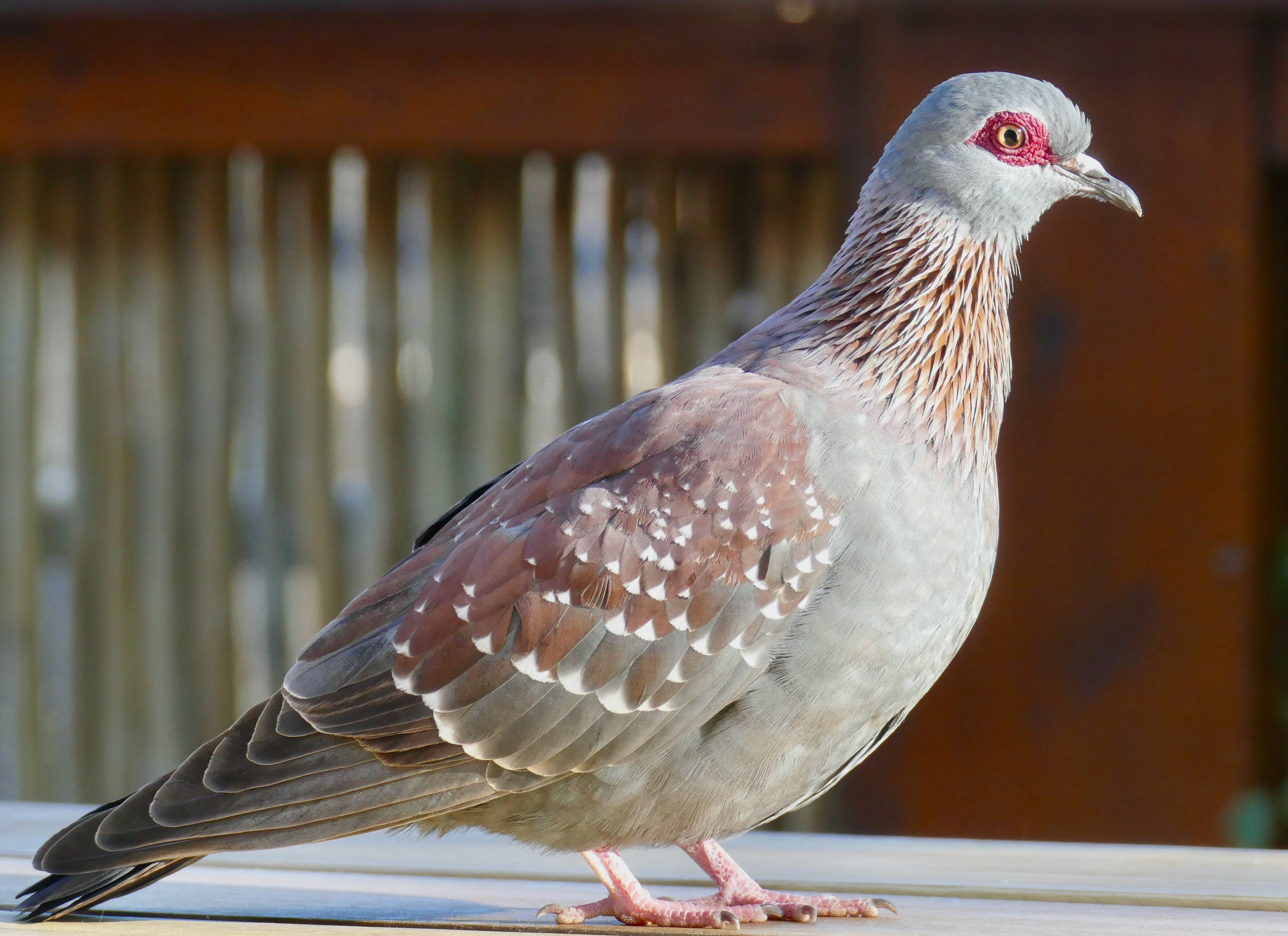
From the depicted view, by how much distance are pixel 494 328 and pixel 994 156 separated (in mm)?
2126

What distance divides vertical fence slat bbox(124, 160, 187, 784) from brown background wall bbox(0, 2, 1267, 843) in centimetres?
34

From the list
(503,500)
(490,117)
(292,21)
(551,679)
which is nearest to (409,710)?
(551,679)

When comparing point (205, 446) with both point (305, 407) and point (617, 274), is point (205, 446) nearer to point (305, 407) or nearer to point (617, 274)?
point (305, 407)

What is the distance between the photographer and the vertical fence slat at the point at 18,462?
430cm

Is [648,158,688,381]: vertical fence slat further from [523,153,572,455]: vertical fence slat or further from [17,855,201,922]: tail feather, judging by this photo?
[17,855,201,922]: tail feather

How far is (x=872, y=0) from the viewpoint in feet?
12.1

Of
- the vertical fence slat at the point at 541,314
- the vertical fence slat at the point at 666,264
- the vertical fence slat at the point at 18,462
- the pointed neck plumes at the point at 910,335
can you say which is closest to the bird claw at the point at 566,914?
the pointed neck plumes at the point at 910,335

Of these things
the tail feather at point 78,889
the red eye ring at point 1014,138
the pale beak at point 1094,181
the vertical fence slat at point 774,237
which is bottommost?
the tail feather at point 78,889

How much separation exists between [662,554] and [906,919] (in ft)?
2.29

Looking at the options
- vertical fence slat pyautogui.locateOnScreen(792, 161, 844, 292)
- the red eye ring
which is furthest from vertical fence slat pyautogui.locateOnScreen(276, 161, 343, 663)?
the red eye ring

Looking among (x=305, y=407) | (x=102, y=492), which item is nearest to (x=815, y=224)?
(x=305, y=407)

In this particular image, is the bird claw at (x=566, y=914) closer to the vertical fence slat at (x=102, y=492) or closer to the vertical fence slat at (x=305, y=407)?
the vertical fence slat at (x=305, y=407)

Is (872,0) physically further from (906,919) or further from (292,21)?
(906,919)

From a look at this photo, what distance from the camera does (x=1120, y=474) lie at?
3.73 m
